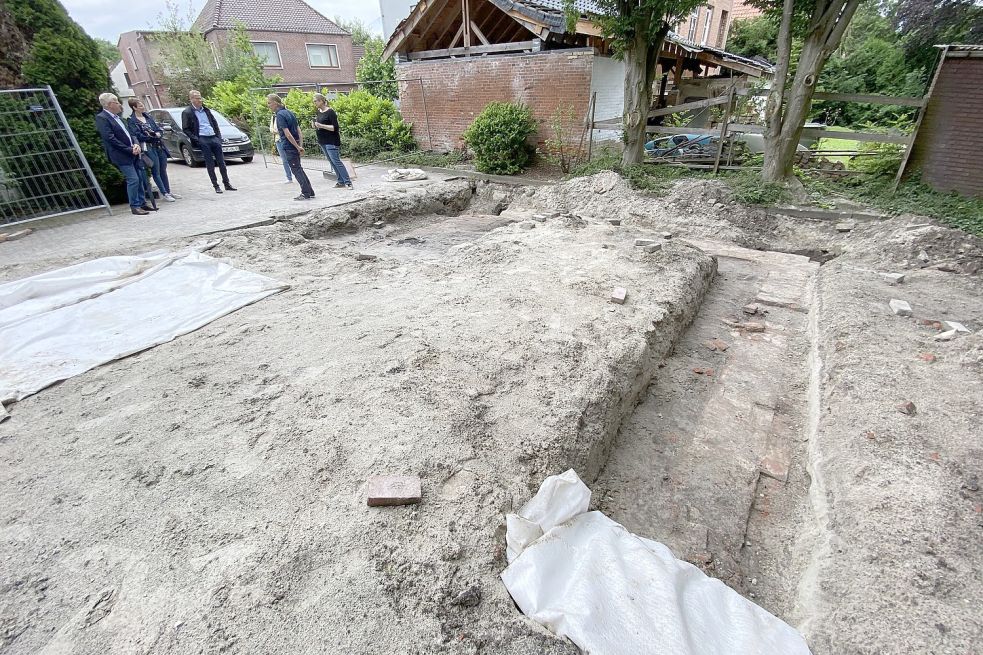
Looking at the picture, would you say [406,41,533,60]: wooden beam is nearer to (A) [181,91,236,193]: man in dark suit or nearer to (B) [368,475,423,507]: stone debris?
(A) [181,91,236,193]: man in dark suit

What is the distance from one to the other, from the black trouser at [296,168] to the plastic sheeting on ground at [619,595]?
26.5 ft

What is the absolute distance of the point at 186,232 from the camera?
655cm

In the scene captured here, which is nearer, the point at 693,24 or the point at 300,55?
the point at 693,24

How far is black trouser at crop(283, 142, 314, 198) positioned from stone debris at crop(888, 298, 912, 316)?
28.6 ft

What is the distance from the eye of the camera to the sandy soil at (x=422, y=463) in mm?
1780

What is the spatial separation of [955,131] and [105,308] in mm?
12073

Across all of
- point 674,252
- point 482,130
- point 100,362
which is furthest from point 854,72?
point 100,362

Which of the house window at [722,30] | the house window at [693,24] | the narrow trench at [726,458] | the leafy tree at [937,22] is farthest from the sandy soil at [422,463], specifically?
the house window at [722,30]

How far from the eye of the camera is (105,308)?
4.40 metres

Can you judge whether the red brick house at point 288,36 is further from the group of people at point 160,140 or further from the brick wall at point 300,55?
the group of people at point 160,140

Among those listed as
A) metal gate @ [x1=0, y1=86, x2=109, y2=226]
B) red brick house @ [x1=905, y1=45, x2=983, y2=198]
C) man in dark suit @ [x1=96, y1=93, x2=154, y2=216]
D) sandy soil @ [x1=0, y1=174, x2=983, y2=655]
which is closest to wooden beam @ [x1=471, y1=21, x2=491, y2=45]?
man in dark suit @ [x1=96, y1=93, x2=154, y2=216]

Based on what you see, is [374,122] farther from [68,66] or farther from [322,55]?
[322,55]

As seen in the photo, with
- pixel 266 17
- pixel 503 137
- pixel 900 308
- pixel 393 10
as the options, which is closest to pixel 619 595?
pixel 900 308

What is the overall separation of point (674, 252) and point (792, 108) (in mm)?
4595
